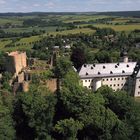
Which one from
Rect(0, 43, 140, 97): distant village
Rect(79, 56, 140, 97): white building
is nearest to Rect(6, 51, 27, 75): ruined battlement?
Rect(0, 43, 140, 97): distant village

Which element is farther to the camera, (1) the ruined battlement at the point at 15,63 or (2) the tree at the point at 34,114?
(1) the ruined battlement at the point at 15,63

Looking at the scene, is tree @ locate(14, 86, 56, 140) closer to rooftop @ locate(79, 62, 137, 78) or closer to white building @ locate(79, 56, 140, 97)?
white building @ locate(79, 56, 140, 97)

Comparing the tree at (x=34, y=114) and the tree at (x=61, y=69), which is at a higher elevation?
the tree at (x=61, y=69)

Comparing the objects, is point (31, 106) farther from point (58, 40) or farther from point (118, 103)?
point (58, 40)

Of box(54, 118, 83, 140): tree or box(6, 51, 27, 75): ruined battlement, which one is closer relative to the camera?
box(54, 118, 83, 140): tree

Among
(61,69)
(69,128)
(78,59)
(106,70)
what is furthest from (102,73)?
(69,128)

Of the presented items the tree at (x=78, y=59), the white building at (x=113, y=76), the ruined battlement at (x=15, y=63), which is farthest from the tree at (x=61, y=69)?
the tree at (x=78, y=59)

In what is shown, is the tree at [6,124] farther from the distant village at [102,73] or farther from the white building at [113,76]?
the white building at [113,76]
